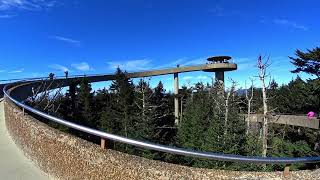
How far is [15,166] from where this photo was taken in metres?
7.96

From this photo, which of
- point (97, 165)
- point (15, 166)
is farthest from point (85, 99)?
point (97, 165)

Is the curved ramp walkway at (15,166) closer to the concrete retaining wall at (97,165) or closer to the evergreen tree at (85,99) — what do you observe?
the concrete retaining wall at (97,165)

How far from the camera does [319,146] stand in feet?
168

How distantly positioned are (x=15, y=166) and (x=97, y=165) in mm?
2758

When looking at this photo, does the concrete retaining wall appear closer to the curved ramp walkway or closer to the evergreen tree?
the curved ramp walkway

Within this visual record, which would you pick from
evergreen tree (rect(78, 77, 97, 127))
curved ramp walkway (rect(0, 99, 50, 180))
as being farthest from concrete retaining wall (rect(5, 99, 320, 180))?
evergreen tree (rect(78, 77, 97, 127))

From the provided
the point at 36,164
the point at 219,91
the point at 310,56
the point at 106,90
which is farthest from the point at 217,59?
the point at 36,164

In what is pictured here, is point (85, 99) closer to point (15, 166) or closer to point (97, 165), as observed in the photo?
point (15, 166)

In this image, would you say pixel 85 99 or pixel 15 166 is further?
pixel 85 99

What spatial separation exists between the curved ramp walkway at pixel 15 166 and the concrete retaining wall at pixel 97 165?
17cm

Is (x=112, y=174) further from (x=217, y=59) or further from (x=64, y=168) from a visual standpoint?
(x=217, y=59)

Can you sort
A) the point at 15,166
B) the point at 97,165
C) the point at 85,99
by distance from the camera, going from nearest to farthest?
the point at 97,165 < the point at 15,166 < the point at 85,99

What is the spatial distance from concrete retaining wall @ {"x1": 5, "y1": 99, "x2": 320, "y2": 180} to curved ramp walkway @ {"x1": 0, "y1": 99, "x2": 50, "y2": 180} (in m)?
0.17

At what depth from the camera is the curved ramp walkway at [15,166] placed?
727 centimetres
